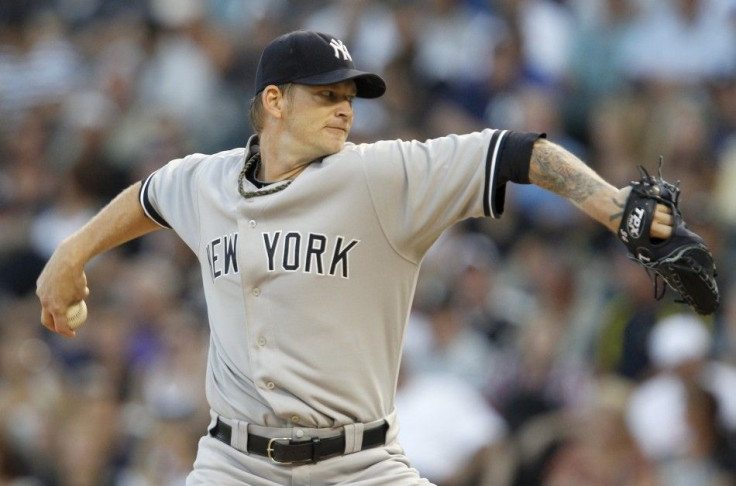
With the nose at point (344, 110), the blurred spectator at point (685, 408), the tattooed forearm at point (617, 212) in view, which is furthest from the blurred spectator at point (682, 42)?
the tattooed forearm at point (617, 212)

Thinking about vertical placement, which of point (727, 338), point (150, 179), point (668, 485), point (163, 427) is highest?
point (150, 179)

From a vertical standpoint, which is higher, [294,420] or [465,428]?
[294,420]

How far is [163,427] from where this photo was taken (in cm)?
831

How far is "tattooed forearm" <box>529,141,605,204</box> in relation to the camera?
12.8 feet

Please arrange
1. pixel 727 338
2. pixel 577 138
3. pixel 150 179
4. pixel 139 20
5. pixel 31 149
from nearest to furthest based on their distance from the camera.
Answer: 1. pixel 150 179
2. pixel 727 338
3. pixel 577 138
4. pixel 31 149
5. pixel 139 20

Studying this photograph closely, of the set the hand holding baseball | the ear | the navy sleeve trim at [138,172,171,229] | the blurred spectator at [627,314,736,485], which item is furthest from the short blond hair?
the blurred spectator at [627,314,736,485]

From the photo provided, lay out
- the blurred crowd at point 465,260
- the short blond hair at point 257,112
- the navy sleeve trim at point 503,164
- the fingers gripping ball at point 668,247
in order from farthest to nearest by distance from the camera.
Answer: the blurred crowd at point 465,260 < the short blond hair at point 257,112 < the navy sleeve trim at point 503,164 < the fingers gripping ball at point 668,247

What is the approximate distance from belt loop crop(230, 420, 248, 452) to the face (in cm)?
89

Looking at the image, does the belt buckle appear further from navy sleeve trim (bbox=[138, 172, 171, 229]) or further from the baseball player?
navy sleeve trim (bbox=[138, 172, 171, 229])

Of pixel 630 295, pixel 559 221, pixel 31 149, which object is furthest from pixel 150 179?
pixel 31 149

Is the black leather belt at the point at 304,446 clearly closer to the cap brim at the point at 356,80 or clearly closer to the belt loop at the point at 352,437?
the belt loop at the point at 352,437

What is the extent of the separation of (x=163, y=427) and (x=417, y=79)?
3377 millimetres

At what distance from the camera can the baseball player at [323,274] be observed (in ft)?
13.8

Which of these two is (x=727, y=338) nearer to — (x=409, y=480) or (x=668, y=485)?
(x=668, y=485)
